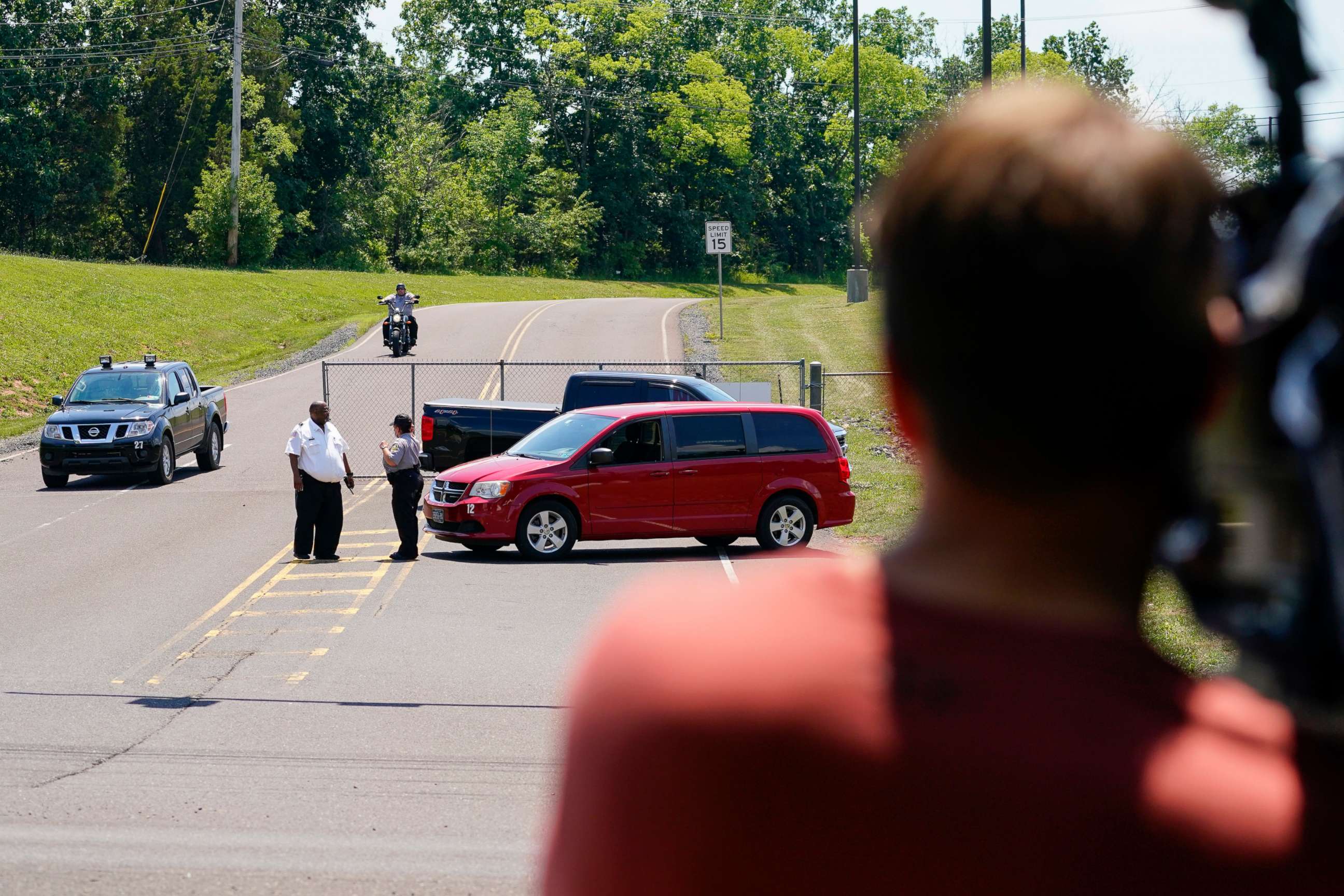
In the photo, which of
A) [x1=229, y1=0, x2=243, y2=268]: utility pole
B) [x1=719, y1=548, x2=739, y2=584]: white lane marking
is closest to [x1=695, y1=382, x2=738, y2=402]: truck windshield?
[x1=719, y1=548, x2=739, y2=584]: white lane marking

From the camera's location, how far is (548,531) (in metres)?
15.9

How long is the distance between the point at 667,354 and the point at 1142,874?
3520 centimetres

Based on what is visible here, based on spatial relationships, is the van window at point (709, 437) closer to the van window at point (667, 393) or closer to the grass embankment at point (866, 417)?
the grass embankment at point (866, 417)

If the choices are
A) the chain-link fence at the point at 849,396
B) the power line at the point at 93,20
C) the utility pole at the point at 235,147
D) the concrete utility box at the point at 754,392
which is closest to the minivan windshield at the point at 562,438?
the concrete utility box at the point at 754,392

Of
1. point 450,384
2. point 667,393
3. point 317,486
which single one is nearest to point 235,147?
point 450,384

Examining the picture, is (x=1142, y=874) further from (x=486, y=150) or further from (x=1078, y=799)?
(x=486, y=150)

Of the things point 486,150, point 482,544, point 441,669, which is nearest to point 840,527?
point 482,544

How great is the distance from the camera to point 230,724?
28.0 feet

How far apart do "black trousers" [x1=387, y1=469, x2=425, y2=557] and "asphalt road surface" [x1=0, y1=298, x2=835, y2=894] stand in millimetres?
275

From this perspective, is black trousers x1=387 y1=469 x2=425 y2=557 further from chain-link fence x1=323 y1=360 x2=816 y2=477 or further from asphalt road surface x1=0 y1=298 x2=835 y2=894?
chain-link fence x1=323 y1=360 x2=816 y2=477

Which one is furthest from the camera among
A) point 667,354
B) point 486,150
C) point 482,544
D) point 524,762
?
point 486,150

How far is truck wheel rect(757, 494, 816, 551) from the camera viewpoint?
16484 millimetres

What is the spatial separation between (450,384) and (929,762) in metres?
31.5

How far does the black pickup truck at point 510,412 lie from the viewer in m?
19.8
